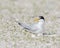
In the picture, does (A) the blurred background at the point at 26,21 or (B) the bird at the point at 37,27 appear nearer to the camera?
(A) the blurred background at the point at 26,21

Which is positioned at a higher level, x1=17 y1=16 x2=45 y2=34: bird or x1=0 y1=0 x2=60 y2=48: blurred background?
x1=17 y1=16 x2=45 y2=34: bird

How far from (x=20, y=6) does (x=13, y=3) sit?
0.51 m

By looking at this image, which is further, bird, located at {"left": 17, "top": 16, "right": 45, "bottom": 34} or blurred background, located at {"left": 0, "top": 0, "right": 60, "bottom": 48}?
bird, located at {"left": 17, "top": 16, "right": 45, "bottom": 34}

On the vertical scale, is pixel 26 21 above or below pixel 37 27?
below

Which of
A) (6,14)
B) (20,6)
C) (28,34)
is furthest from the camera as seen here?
(20,6)

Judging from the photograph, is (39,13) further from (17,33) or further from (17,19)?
(17,33)

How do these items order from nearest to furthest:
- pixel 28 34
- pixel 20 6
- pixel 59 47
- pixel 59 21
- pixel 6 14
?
pixel 59 47 < pixel 28 34 < pixel 59 21 < pixel 6 14 < pixel 20 6

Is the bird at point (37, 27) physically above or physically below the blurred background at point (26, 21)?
above

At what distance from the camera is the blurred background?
9.50 metres

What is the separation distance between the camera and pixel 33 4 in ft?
50.2

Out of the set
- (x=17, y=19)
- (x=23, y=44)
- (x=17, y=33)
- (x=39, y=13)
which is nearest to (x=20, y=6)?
(x=39, y=13)

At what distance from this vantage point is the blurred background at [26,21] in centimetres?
950

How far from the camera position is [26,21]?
12000 mm

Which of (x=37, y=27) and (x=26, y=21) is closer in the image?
(x=37, y=27)
